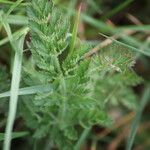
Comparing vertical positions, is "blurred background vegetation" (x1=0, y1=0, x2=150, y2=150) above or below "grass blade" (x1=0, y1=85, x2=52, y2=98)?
above

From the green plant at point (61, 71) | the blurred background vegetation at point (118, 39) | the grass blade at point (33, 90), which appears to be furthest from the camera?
the blurred background vegetation at point (118, 39)

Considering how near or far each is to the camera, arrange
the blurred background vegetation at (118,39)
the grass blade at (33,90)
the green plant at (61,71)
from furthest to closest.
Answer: the blurred background vegetation at (118,39) → the grass blade at (33,90) → the green plant at (61,71)

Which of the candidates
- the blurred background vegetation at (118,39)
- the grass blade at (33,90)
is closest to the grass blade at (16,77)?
the grass blade at (33,90)

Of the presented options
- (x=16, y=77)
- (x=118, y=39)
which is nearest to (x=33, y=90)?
(x=16, y=77)

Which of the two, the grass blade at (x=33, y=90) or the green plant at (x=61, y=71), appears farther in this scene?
the grass blade at (x=33, y=90)

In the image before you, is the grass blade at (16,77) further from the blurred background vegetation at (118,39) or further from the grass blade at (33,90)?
the blurred background vegetation at (118,39)

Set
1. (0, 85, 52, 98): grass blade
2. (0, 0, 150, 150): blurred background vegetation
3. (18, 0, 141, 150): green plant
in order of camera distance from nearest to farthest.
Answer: (18, 0, 141, 150): green plant → (0, 85, 52, 98): grass blade → (0, 0, 150, 150): blurred background vegetation

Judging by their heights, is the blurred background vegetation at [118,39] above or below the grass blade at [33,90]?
above

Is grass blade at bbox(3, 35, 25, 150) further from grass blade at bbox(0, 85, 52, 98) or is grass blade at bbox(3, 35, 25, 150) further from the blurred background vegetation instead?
the blurred background vegetation

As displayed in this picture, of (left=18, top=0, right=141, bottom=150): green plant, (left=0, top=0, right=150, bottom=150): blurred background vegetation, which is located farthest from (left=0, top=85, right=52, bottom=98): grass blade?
(left=0, top=0, right=150, bottom=150): blurred background vegetation

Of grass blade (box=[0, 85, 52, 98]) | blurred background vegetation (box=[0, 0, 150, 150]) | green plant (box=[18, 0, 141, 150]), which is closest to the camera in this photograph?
green plant (box=[18, 0, 141, 150])
